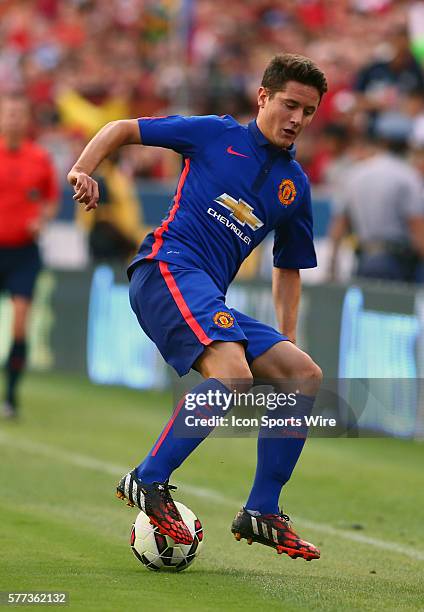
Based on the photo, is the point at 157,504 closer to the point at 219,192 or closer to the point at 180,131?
the point at 219,192

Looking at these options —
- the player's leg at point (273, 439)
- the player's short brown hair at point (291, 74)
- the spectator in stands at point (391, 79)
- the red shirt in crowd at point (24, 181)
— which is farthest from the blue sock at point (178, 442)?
the spectator in stands at point (391, 79)

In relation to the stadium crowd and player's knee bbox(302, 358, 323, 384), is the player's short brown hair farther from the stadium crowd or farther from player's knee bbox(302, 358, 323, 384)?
the stadium crowd

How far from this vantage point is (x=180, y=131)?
596 cm

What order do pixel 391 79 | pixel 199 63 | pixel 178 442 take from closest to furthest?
pixel 178 442 < pixel 391 79 < pixel 199 63

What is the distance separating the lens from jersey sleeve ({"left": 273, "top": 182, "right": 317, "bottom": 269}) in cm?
631

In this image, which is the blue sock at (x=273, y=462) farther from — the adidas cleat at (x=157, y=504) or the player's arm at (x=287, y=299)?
the player's arm at (x=287, y=299)

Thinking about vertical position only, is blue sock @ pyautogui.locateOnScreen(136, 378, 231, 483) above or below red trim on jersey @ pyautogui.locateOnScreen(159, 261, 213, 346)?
below

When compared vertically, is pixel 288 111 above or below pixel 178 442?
above

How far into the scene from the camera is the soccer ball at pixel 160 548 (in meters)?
5.80

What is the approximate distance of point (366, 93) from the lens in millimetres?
14141

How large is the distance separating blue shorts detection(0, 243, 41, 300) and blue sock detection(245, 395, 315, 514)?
5.94m

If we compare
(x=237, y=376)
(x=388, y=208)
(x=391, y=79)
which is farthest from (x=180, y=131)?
(x=391, y=79)

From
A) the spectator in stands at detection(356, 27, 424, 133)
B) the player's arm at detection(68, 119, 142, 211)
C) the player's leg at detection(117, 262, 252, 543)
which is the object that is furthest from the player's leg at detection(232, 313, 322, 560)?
the spectator in stands at detection(356, 27, 424, 133)

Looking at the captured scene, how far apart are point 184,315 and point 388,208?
6.08 m
